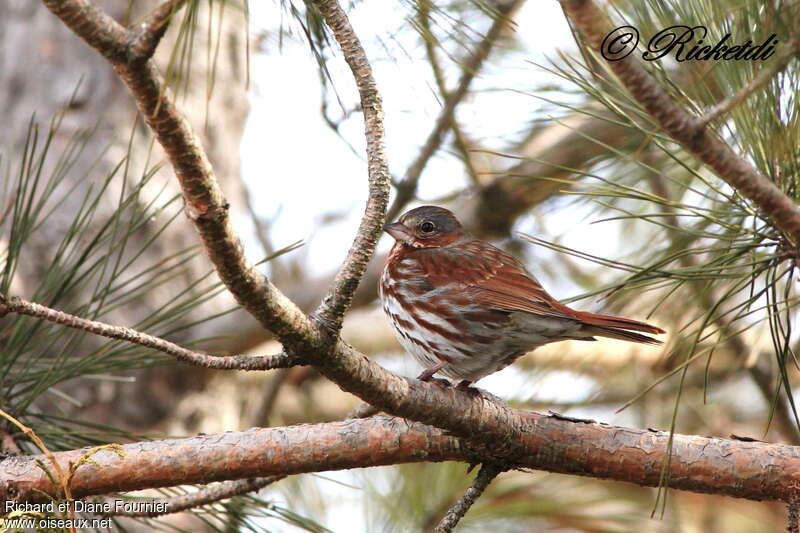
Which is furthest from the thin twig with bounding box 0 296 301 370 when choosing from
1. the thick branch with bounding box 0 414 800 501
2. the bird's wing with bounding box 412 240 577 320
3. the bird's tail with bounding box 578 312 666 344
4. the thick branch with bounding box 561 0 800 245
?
the bird's wing with bounding box 412 240 577 320

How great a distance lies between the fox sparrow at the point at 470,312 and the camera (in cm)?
350

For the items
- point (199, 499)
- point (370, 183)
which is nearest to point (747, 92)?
point (370, 183)

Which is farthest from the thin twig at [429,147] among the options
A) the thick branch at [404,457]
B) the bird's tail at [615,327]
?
the thick branch at [404,457]

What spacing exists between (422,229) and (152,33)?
2954 millimetres

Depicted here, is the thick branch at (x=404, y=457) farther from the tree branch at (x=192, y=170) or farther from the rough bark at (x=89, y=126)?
the rough bark at (x=89, y=126)

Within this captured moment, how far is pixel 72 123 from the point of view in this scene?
5.31m

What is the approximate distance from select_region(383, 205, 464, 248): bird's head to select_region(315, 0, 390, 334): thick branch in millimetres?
2171

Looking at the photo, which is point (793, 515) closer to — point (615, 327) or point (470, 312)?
point (615, 327)

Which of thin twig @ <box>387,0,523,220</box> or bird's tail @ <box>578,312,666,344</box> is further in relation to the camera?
thin twig @ <box>387,0,523,220</box>

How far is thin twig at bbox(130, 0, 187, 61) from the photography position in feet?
4.94

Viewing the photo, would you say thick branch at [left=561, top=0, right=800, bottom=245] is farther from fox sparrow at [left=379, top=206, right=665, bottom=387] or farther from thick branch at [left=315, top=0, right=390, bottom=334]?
fox sparrow at [left=379, top=206, right=665, bottom=387]

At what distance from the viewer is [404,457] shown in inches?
101

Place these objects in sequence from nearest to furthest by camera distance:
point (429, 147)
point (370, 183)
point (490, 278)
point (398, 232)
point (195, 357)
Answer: point (195, 357) < point (370, 183) < point (490, 278) < point (398, 232) < point (429, 147)

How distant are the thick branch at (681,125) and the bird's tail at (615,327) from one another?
106 centimetres
